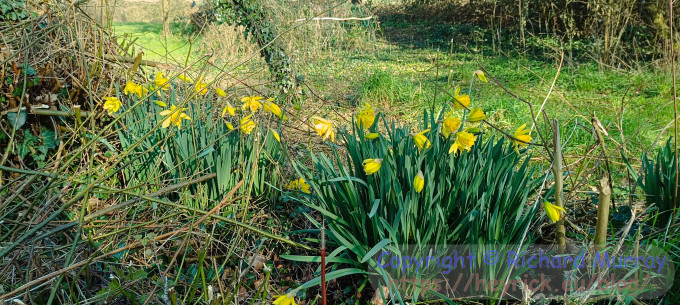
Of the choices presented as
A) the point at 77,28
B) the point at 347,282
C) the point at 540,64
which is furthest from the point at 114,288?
the point at 540,64

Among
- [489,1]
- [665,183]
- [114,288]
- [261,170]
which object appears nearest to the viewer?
[114,288]

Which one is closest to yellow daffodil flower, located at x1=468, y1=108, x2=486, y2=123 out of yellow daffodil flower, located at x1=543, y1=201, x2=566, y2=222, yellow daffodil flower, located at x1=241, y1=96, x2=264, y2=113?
yellow daffodil flower, located at x1=543, y1=201, x2=566, y2=222

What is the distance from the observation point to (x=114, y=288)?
5.81ft

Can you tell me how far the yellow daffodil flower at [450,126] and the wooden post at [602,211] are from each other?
53 cm

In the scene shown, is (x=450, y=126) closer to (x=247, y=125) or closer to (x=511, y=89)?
(x=247, y=125)

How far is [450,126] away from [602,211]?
24.0 inches

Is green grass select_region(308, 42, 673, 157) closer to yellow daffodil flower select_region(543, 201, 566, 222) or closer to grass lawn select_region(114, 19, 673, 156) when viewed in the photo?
grass lawn select_region(114, 19, 673, 156)

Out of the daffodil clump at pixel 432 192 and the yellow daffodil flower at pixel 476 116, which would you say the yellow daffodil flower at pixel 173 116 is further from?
the yellow daffodil flower at pixel 476 116

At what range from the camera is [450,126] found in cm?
193

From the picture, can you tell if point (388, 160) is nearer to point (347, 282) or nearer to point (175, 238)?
point (347, 282)

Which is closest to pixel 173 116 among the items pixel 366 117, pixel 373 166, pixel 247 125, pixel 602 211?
pixel 247 125

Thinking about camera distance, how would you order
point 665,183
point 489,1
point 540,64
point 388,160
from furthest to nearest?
point 489,1 < point 540,64 < point 665,183 < point 388,160

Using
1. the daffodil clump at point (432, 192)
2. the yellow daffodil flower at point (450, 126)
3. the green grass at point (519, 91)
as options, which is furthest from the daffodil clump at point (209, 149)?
the green grass at point (519, 91)

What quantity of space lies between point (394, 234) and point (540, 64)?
6417 millimetres
